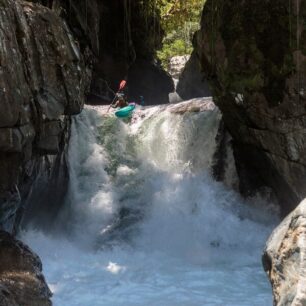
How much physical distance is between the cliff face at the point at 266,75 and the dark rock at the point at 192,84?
466 inches

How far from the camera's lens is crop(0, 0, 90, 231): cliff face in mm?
5656

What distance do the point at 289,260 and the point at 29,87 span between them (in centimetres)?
461

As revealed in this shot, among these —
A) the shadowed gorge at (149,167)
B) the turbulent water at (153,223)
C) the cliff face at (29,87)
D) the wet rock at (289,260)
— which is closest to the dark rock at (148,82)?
the shadowed gorge at (149,167)

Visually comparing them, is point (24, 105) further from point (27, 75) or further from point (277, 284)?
point (277, 284)

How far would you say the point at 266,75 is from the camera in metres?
8.57

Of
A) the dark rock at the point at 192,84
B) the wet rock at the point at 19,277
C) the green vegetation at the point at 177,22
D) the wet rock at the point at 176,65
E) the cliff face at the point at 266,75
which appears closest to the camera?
Result: the wet rock at the point at 19,277

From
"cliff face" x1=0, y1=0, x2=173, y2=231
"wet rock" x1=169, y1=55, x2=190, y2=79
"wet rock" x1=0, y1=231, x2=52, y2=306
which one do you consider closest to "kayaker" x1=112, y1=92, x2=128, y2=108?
"cliff face" x1=0, y1=0, x2=173, y2=231

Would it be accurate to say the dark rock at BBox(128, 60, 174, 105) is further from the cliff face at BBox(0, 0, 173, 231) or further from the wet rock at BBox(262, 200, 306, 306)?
the wet rock at BBox(262, 200, 306, 306)

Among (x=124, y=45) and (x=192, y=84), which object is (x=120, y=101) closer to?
(x=124, y=45)

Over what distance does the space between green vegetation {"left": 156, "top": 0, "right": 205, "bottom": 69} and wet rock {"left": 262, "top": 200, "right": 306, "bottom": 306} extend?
39.1 feet

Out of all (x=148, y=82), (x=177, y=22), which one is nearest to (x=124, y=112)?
(x=177, y=22)

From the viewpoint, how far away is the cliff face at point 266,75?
8.21 metres

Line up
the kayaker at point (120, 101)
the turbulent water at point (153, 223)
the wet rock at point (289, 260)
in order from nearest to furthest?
the wet rock at point (289, 260), the turbulent water at point (153, 223), the kayaker at point (120, 101)

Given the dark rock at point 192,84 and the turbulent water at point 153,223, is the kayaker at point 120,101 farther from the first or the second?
the dark rock at point 192,84
